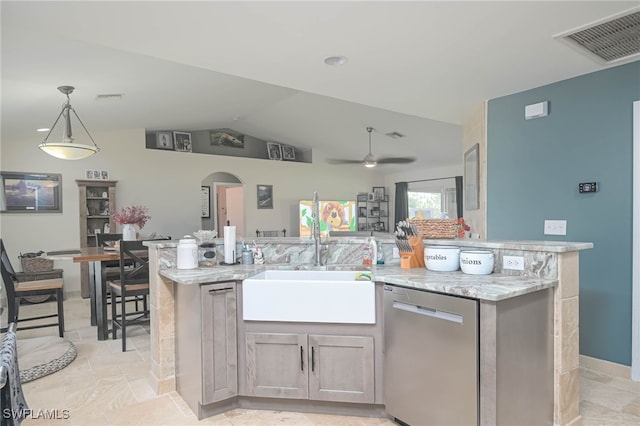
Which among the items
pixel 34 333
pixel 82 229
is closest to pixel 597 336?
pixel 34 333

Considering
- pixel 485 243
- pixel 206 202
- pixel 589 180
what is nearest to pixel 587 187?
pixel 589 180

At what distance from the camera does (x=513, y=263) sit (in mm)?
2188

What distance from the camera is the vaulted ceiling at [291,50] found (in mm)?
1979

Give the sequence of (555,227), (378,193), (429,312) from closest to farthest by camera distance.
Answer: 1. (429,312)
2. (555,227)
3. (378,193)

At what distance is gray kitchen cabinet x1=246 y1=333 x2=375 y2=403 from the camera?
221cm

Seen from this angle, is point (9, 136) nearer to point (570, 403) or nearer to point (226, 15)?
point (226, 15)

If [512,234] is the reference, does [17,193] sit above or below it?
above

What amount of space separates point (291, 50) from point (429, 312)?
1818mm

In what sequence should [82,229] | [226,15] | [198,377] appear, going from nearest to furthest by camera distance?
[226,15] < [198,377] < [82,229]

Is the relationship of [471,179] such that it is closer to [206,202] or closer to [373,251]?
[373,251]

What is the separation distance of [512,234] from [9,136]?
6411mm

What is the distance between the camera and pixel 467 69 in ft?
9.36

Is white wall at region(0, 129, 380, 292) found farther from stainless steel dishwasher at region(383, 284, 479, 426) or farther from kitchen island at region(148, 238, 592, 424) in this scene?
stainless steel dishwasher at region(383, 284, 479, 426)

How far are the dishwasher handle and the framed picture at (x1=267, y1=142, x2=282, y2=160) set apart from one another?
7.00m
